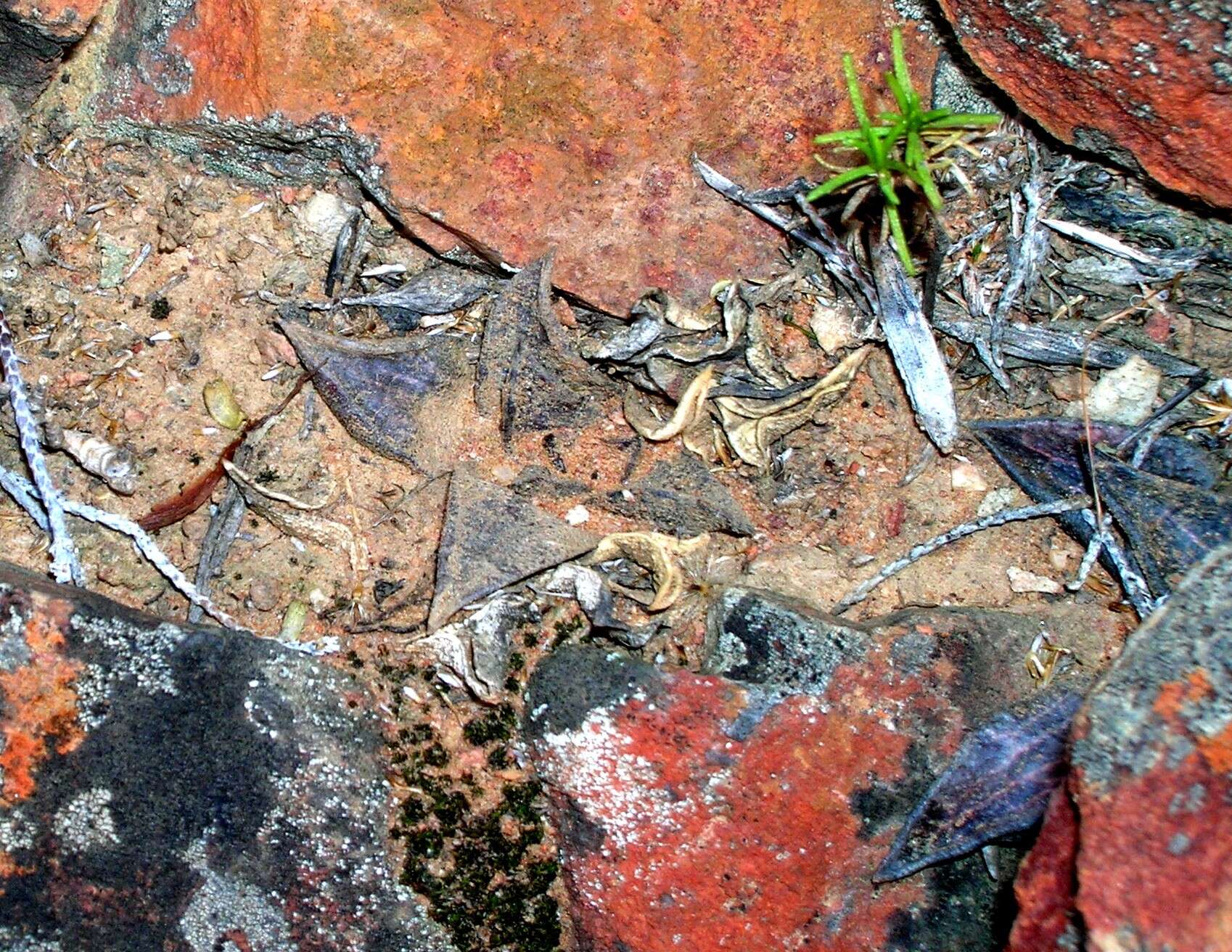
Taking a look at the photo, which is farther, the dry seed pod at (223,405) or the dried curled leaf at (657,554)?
the dry seed pod at (223,405)

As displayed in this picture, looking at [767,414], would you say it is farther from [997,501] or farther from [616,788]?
[616,788]

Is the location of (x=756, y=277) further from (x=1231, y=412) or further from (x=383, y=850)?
(x=383, y=850)

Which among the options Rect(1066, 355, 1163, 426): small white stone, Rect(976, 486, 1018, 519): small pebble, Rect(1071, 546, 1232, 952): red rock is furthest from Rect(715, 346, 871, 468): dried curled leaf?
Rect(1071, 546, 1232, 952): red rock

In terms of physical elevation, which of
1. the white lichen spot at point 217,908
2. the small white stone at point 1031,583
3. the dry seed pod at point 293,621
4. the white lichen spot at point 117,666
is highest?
the white lichen spot at point 117,666

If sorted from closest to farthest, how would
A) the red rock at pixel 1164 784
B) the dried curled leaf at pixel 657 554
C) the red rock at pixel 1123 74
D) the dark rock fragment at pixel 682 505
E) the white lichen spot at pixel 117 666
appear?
the red rock at pixel 1164 784, the red rock at pixel 1123 74, the white lichen spot at pixel 117 666, the dried curled leaf at pixel 657 554, the dark rock fragment at pixel 682 505

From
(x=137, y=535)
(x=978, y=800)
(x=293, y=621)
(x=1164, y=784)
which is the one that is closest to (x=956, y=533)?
(x=978, y=800)

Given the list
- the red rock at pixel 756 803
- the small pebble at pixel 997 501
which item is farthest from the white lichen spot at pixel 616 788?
the small pebble at pixel 997 501

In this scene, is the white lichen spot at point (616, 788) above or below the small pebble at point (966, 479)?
below

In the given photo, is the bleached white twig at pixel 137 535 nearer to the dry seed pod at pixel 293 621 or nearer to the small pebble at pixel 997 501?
the dry seed pod at pixel 293 621
